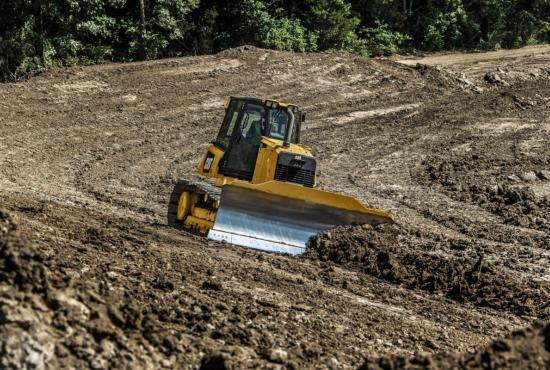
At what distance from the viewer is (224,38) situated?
1216 inches

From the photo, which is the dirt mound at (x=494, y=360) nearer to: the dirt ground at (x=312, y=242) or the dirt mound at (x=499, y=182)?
the dirt ground at (x=312, y=242)

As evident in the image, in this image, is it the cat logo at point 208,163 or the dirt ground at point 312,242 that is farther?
the cat logo at point 208,163

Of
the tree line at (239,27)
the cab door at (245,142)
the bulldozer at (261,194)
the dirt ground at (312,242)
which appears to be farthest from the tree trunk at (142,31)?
the cab door at (245,142)

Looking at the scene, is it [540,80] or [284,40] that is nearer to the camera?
[540,80]

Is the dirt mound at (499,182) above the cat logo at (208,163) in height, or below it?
below

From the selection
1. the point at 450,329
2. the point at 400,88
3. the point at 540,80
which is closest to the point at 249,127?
the point at 450,329

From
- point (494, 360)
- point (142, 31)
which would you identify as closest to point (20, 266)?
point (494, 360)

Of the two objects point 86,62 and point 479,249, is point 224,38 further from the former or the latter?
point 479,249

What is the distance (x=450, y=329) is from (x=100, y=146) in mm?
12583

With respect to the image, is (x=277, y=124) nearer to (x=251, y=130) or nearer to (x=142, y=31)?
(x=251, y=130)

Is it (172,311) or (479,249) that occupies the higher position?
(172,311)

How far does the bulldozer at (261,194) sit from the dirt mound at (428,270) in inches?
11.1

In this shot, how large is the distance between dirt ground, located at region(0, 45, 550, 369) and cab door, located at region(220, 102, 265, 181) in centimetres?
147

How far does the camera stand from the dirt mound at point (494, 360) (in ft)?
19.5
